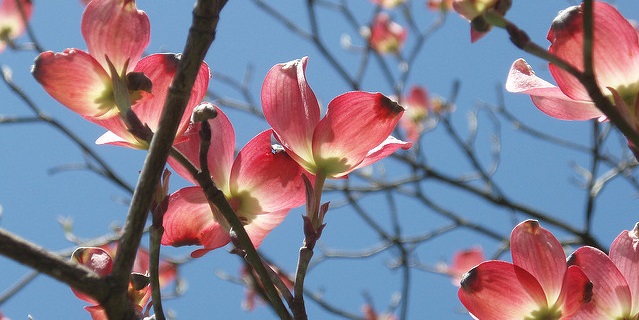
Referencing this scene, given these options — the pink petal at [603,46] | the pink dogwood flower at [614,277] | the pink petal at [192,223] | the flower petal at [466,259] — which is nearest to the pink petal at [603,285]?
the pink dogwood flower at [614,277]

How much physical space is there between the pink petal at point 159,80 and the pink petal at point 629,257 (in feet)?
0.92

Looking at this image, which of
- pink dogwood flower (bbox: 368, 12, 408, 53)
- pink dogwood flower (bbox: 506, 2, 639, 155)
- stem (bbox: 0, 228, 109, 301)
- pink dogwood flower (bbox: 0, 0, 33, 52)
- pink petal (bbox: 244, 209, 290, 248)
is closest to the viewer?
stem (bbox: 0, 228, 109, 301)

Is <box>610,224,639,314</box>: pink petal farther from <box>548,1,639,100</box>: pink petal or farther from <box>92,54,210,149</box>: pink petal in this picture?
<box>92,54,210,149</box>: pink petal

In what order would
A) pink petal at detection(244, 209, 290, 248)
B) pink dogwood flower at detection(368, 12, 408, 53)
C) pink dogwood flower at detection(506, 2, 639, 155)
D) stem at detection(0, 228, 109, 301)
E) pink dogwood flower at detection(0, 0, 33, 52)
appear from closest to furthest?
1. stem at detection(0, 228, 109, 301)
2. pink dogwood flower at detection(506, 2, 639, 155)
3. pink petal at detection(244, 209, 290, 248)
4. pink dogwood flower at detection(0, 0, 33, 52)
5. pink dogwood flower at detection(368, 12, 408, 53)

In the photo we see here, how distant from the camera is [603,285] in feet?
1.37

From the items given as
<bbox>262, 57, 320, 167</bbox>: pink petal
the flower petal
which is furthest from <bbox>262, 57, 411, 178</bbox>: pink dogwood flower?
the flower petal

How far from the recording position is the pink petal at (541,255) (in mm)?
417

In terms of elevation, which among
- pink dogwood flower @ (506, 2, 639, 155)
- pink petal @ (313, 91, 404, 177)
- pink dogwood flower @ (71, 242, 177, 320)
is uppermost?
pink dogwood flower @ (506, 2, 639, 155)

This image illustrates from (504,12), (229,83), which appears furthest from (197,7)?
(229,83)

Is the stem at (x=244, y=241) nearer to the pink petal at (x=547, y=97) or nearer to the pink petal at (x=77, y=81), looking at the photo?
the pink petal at (x=77, y=81)

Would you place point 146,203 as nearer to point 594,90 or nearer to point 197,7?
point 197,7

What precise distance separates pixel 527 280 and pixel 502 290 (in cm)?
2

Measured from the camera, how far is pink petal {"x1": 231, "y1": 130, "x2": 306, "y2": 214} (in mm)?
469

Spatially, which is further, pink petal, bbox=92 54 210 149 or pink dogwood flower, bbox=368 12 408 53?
pink dogwood flower, bbox=368 12 408 53
